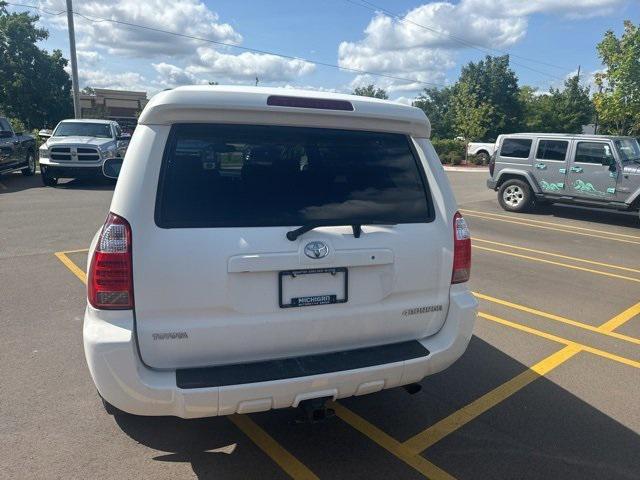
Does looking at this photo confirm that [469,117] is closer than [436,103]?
Yes

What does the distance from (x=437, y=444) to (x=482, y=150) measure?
34.2 m

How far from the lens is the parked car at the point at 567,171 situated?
11.2 m

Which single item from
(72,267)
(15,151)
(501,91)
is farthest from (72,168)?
(501,91)

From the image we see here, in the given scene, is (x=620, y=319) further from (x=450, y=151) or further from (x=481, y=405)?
(x=450, y=151)

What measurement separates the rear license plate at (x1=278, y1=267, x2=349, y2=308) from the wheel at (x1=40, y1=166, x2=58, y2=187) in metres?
14.2

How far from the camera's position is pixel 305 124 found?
268 centimetres

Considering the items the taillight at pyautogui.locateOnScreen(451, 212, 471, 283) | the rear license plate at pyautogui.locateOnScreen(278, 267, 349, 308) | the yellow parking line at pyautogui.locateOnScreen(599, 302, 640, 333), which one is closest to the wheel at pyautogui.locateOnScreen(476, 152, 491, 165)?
the yellow parking line at pyautogui.locateOnScreen(599, 302, 640, 333)

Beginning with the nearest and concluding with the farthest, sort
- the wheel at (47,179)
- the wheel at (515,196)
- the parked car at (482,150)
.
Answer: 1. the wheel at (515,196)
2. the wheel at (47,179)
3. the parked car at (482,150)

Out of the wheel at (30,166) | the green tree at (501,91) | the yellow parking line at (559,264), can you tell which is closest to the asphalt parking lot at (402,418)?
the yellow parking line at (559,264)

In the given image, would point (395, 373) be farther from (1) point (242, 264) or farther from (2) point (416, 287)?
(1) point (242, 264)

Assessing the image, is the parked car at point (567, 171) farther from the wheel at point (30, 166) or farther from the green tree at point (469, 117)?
the green tree at point (469, 117)

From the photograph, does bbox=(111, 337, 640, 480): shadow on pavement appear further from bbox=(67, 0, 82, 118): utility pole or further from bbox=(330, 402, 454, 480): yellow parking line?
bbox=(67, 0, 82, 118): utility pole

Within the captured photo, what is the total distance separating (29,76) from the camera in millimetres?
38062

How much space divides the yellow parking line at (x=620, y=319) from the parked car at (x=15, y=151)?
1527 centimetres
